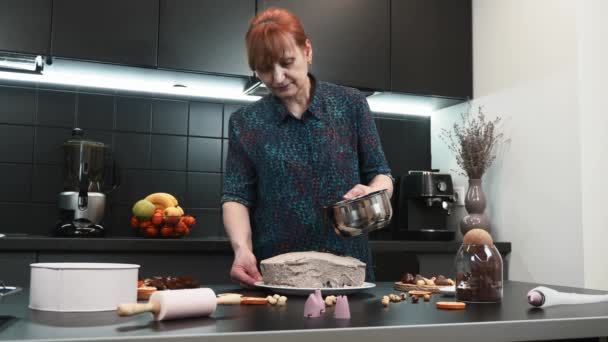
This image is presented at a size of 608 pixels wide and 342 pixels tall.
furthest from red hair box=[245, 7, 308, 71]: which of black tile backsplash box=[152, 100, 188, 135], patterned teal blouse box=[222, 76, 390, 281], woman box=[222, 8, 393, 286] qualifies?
black tile backsplash box=[152, 100, 188, 135]

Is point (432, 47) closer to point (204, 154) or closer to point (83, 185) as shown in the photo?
point (204, 154)

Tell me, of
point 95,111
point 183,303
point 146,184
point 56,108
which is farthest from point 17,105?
point 183,303

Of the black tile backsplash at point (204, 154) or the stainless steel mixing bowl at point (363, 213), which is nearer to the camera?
the stainless steel mixing bowl at point (363, 213)

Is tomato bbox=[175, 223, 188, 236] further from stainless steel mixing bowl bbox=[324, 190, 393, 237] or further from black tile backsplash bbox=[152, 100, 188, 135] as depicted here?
stainless steel mixing bowl bbox=[324, 190, 393, 237]

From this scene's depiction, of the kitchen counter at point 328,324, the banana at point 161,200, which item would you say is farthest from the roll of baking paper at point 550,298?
the banana at point 161,200

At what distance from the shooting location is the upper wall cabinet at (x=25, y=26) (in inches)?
89.7

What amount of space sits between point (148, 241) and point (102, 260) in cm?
17

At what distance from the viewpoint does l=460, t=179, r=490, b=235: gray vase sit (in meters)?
2.65

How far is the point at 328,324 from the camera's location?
75 centimetres

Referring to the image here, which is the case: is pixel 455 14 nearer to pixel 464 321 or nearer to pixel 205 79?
pixel 205 79

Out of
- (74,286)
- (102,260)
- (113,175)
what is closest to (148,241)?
(102,260)

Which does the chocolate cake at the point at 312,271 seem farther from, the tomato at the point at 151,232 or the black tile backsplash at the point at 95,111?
the black tile backsplash at the point at 95,111

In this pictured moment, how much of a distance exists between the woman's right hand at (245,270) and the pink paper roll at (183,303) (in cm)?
46

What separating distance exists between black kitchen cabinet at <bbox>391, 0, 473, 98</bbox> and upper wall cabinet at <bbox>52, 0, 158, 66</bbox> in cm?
109
